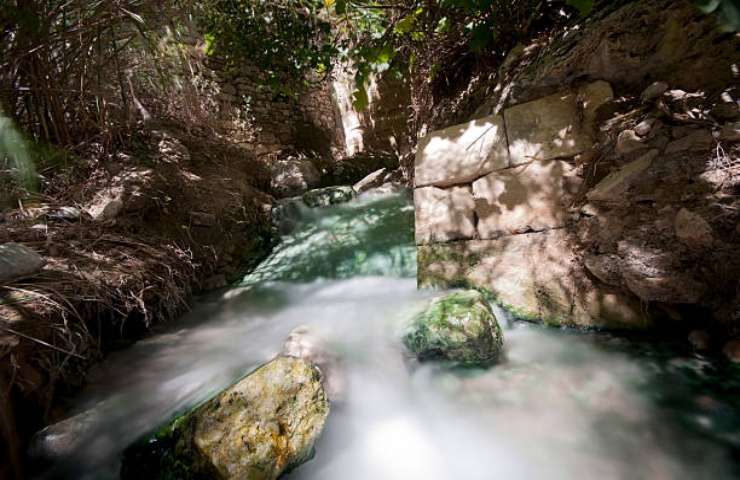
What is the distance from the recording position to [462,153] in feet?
8.82

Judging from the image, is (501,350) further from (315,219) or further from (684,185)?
(315,219)

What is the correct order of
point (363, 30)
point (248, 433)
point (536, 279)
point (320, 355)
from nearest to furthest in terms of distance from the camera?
point (248, 433) < point (320, 355) < point (536, 279) < point (363, 30)

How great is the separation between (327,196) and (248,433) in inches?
157

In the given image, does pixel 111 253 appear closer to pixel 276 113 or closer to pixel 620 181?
pixel 620 181

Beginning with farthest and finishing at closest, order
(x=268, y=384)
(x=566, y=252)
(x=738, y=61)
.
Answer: (x=566, y=252) → (x=738, y=61) → (x=268, y=384)

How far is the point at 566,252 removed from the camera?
2176mm

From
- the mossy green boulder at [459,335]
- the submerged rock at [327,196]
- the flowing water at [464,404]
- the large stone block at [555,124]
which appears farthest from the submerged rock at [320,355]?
the submerged rock at [327,196]

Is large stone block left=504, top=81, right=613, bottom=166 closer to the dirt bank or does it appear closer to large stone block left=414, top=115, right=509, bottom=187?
large stone block left=414, top=115, right=509, bottom=187

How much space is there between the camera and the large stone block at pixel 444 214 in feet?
8.59

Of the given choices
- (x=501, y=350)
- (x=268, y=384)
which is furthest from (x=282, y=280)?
(x=501, y=350)

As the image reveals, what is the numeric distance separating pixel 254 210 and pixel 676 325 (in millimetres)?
4227

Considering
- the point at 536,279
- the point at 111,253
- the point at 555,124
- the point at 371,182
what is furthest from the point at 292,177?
the point at 536,279

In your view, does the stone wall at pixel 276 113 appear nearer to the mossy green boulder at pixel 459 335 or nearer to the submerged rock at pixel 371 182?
the submerged rock at pixel 371 182

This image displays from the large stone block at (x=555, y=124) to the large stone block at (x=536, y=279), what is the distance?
1.95 ft
